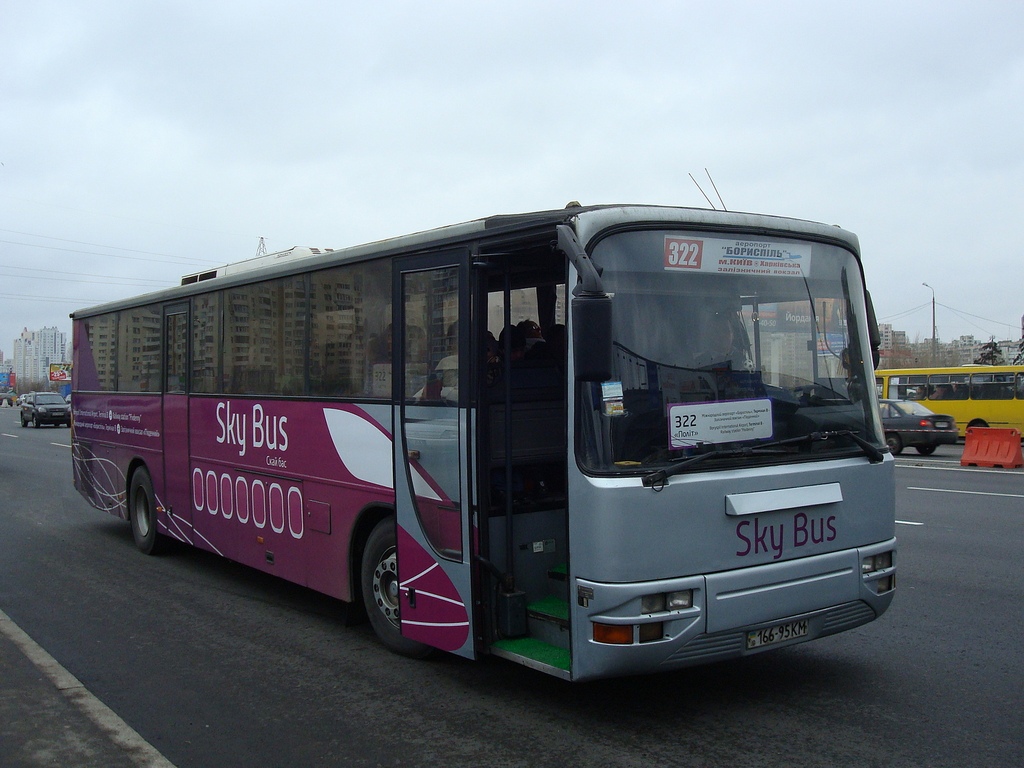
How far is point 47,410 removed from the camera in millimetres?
46562

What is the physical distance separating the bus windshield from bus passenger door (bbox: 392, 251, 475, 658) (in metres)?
1.17

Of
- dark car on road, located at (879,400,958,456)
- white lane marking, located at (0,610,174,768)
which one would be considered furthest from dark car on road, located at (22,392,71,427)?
white lane marking, located at (0,610,174,768)

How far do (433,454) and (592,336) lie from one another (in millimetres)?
1865

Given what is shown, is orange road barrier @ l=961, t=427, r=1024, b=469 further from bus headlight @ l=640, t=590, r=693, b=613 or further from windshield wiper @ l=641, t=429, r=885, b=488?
bus headlight @ l=640, t=590, r=693, b=613

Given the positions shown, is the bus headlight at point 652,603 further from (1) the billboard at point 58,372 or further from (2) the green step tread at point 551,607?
(1) the billboard at point 58,372

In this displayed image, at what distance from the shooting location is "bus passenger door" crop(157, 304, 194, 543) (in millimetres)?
10039

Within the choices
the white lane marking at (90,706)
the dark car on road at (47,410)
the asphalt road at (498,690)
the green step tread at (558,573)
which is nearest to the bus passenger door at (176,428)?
the asphalt road at (498,690)

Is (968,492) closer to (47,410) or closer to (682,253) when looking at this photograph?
(682,253)

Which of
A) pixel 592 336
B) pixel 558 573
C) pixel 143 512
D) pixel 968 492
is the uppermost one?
pixel 592 336

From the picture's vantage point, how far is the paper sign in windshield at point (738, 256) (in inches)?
205

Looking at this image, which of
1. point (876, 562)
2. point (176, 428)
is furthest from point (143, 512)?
point (876, 562)

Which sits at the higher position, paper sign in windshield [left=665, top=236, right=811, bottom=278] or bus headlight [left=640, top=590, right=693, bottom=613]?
paper sign in windshield [left=665, top=236, right=811, bottom=278]

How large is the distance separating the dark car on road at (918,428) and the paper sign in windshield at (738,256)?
863 inches

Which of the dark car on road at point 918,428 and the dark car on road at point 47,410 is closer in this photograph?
the dark car on road at point 918,428
